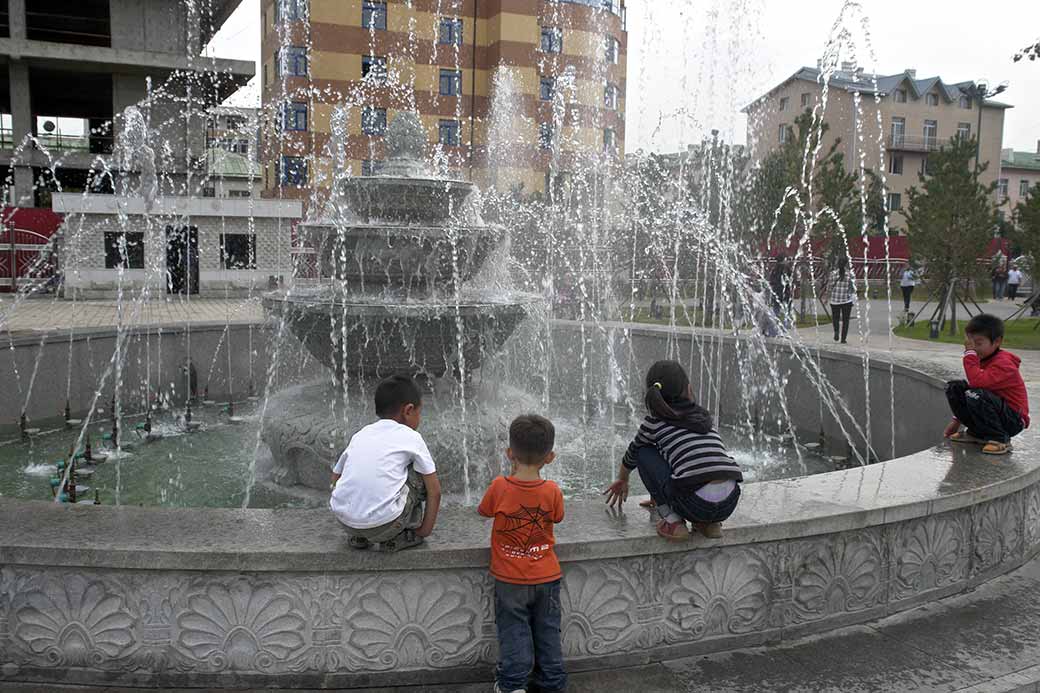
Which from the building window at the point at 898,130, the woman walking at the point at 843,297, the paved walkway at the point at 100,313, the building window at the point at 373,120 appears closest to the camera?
the woman walking at the point at 843,297

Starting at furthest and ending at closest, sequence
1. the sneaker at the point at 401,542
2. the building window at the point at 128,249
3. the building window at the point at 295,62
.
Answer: the building window at the point at 295,62
the building window at the point at 128,249
the sneaker at the point at 401,542

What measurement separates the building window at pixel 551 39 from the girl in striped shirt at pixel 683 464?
146 ft

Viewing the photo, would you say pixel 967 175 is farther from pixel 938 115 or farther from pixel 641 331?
pixel 938 115

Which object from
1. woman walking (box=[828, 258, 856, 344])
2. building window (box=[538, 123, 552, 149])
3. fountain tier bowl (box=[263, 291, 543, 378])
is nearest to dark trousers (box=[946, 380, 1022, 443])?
fountain tier bowl (box=[263, 291, 543, 378])

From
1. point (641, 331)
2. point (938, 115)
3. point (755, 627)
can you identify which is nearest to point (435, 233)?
point (755, 627)

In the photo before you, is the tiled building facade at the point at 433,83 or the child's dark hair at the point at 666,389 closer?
the child's dark hair at the point at 666,389

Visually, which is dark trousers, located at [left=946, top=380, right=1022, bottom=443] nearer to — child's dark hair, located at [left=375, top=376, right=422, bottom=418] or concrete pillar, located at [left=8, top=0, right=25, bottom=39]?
child's dark hair, located at [left=375, top=376, right=422, bottom=418]

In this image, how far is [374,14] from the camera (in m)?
41.9

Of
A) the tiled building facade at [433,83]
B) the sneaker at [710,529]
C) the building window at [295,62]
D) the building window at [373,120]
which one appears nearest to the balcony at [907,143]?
the tiled building facade at [433,83]

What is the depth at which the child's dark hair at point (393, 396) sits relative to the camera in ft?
11.1

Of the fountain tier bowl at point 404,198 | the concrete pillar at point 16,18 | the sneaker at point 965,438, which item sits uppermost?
the concrete pillar at point 16,18

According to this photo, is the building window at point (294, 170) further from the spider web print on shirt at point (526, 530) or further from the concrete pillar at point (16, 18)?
the spider web print on shirt at point (526, 530)

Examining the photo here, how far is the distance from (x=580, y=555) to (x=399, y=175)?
4.17 metres

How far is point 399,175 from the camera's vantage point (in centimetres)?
664
